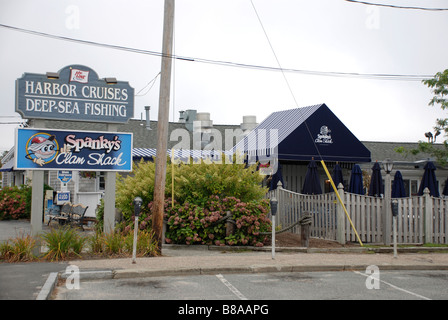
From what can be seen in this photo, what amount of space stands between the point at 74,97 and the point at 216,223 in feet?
15.9

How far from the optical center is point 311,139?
63.8 ft

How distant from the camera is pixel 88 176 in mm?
22328

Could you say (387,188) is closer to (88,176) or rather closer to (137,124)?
(88,176)

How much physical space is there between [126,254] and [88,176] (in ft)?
38.2


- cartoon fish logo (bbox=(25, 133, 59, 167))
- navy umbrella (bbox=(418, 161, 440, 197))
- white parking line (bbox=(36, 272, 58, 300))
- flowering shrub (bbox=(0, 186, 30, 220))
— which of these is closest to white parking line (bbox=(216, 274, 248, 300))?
white parking line (bbox=(36, 272, 58, 300))

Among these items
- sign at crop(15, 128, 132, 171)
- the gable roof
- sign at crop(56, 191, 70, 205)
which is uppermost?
the gable roof

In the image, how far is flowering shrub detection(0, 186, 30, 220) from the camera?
22672 mm

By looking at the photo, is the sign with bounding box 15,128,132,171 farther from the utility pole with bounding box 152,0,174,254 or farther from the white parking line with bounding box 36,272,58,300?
the white parking line with bounding box 36,272,58,300

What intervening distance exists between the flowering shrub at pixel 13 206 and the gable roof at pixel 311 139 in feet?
35.4

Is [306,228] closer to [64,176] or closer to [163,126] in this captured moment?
[163,126]

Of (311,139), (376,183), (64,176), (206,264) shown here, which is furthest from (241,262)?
→ (64,176)

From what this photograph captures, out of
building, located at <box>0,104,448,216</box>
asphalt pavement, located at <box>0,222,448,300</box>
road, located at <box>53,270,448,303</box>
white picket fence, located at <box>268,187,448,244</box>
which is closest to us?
road, located at <box>53,270,448,303</box>

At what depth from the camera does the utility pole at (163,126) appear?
39.0ft

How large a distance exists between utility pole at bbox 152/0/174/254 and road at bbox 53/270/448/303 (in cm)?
272
